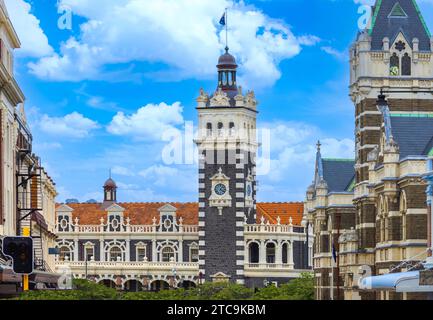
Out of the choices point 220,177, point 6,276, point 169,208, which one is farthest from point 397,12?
point 169,208

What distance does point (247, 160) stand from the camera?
14100 centimetres

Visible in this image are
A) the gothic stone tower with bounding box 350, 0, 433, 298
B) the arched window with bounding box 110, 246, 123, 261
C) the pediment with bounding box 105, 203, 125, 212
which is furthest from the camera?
the arched window with bounding box 110, 246, 123, 261

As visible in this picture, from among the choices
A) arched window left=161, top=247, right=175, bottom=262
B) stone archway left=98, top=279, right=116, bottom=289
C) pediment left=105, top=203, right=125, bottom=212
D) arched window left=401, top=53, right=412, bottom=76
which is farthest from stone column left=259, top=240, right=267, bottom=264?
arched window left=401, top=53, right=412, bottom=76

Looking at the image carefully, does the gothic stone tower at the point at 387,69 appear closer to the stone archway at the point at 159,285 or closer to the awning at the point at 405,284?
the awning at the point at 405,284

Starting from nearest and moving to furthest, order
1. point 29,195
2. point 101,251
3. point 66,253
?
point 29,195, point 101,251, point 66,253

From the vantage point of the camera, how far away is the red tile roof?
148250 millimetres

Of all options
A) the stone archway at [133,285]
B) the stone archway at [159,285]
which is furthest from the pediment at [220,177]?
the stone archway at [133,285]

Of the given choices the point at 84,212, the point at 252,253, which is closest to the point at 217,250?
the point at 252,253

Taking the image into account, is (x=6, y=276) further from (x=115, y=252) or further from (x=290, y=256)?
(x=115, y=252)

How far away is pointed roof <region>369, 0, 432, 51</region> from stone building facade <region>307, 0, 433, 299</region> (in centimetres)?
6

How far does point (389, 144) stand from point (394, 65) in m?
16.5

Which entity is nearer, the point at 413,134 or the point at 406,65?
the point at 413,134

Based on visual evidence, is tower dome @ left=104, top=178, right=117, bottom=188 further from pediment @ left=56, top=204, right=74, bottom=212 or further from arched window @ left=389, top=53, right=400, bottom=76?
arched window @ left=389, top=53, right=400, bottom=76

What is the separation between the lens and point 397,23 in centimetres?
8375
